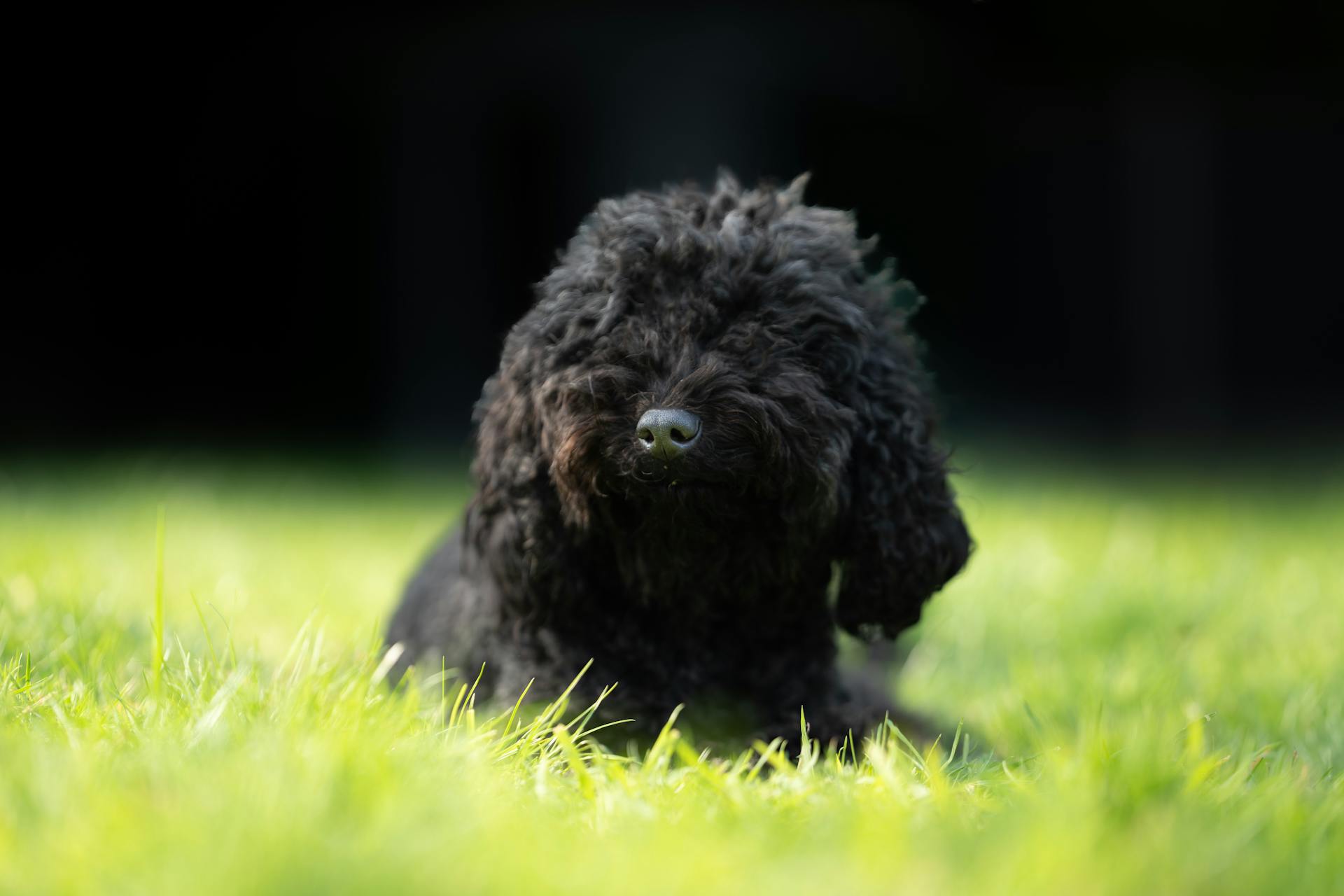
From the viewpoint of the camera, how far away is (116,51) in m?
10.4

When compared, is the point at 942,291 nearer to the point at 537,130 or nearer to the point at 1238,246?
the point at 1238,246

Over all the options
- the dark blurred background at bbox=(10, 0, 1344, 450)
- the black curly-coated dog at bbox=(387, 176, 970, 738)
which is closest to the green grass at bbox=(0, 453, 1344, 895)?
the black curly-coated dog at bbox=(387, 176, 970, 738)

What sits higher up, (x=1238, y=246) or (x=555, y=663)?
(x=1238, y=246)

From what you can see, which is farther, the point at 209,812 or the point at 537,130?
the point at 537,130

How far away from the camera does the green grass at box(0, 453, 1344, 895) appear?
1741mm

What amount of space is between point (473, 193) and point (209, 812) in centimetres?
1007

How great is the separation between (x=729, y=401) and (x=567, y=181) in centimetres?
886

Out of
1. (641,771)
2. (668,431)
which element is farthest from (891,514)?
(641,771)

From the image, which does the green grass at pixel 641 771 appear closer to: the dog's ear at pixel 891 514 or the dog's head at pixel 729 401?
the dog's ear at pixel 891 514

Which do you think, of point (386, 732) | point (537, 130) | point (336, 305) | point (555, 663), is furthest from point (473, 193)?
point (386, 732)

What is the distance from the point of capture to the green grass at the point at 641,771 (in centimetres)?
174

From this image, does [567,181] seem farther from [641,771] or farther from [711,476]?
[641,771]

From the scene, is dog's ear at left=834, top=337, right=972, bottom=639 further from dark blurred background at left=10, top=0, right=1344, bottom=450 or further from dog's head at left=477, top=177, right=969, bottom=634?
dark blurred background at left=10, top=0, right=1344, bottom=450

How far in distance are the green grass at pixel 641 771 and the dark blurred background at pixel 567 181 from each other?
22.2 ft
